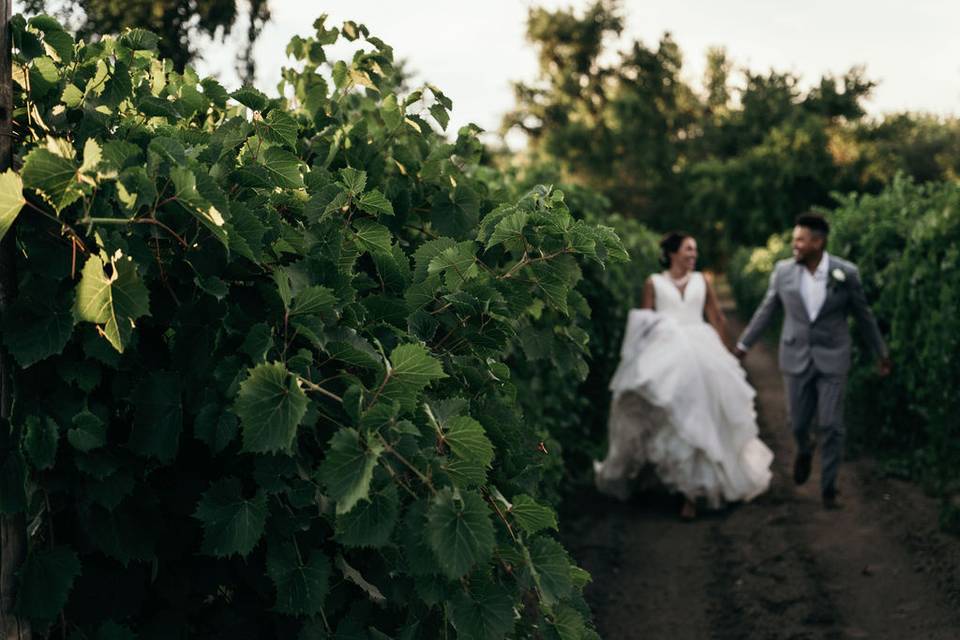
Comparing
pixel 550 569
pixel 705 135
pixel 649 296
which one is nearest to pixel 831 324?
pixel 649 296

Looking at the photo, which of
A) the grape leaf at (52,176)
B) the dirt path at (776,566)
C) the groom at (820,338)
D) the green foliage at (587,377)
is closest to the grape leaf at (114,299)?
the grape leaf at (52,176)

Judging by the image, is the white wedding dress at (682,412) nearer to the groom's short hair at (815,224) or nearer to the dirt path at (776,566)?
the dirt path at (776,566)

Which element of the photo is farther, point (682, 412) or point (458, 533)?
point (682, 412)

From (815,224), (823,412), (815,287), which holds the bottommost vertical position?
(823,412)

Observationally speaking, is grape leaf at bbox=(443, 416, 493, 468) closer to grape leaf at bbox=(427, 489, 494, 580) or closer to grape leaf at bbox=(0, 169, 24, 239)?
grape leaf at bbox=(427, 489, 494, 580)

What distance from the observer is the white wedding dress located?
25.6 ft

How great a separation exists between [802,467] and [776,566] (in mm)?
2036

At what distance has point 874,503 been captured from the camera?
7.84 meters

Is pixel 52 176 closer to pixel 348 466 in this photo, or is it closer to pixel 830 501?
pixel 348 466

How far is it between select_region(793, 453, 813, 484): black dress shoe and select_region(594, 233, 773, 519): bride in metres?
0.22

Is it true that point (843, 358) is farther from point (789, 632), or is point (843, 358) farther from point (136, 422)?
point (136, 422)

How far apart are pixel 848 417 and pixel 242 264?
395 inches

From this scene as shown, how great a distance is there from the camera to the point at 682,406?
309 inches

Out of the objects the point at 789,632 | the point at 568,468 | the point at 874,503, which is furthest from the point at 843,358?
the point at 789,632
